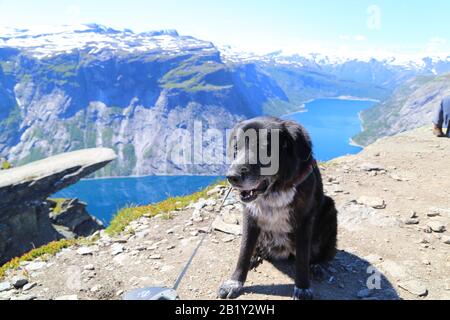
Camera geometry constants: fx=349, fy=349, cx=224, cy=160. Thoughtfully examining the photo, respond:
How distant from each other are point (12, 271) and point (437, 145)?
16936 mm

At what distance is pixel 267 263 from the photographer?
6758 millimetres

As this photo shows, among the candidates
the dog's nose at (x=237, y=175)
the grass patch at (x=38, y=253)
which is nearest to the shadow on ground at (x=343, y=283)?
the dog's nose at (x=237, y=175)

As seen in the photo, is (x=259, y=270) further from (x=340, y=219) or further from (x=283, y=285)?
(x=340, y=219)

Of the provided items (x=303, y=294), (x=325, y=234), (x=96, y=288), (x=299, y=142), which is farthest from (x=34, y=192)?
(x=299, y=142)

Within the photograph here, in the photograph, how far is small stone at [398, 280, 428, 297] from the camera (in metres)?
5.98

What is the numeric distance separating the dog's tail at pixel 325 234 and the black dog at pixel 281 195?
20mm

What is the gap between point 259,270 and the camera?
21.5ft

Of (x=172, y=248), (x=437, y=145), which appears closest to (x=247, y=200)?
(x=172, y=248)

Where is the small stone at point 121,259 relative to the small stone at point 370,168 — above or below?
below

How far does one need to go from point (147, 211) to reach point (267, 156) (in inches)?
247

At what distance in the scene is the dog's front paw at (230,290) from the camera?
5.80 m

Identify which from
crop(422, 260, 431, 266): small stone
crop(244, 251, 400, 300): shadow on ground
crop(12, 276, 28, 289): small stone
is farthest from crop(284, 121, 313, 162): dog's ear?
crop(12, 276, 28, 289): small stone

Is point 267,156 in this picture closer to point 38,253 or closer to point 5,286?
point 5,286

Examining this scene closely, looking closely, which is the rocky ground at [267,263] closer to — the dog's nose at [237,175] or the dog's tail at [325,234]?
the dog's tail at [325,234]
